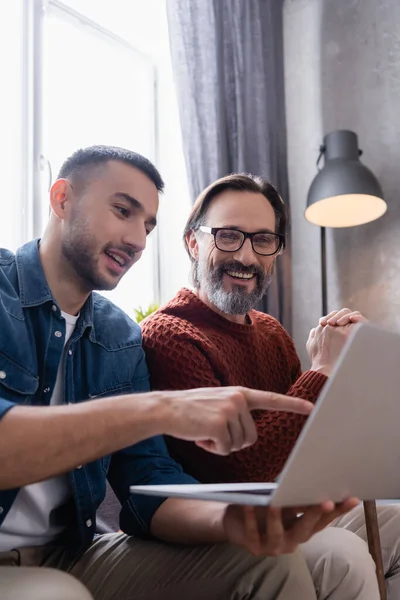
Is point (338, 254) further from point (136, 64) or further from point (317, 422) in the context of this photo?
point (317, 422)

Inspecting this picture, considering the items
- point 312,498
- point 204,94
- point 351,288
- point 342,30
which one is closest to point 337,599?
point 312,498

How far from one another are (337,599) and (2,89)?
1849mm

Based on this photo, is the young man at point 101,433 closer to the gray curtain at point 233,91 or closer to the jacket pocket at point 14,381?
the jacket pocket at point 14,381

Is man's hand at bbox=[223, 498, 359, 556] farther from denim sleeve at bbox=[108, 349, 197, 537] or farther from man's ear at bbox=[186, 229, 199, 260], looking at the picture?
man's ear at bbox=[186, 229, 199, 260]

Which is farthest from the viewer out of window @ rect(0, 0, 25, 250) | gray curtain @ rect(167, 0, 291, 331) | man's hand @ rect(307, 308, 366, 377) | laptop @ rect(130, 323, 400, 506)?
gray curtain @ rect(167, 0, 291, 331)

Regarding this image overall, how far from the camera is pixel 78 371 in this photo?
115cm

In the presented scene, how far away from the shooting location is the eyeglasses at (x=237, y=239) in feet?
5.14

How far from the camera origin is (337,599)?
106 centimetres

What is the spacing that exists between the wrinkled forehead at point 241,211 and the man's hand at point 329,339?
31 cm

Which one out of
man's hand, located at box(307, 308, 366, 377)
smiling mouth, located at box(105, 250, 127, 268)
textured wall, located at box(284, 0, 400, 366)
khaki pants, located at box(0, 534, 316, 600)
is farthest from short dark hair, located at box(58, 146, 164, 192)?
textured wall, located at box(284, 0, 400, 366)

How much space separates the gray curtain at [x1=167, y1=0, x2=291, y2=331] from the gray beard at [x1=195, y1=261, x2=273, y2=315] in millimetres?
916

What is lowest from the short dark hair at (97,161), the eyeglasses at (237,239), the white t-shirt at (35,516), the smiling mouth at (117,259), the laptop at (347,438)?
the white t-shirt at (35,516)

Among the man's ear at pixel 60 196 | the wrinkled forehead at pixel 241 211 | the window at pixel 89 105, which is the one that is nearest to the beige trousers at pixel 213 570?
the man's ear at pixel 60 196

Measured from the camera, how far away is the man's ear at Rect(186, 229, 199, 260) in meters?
1.68
